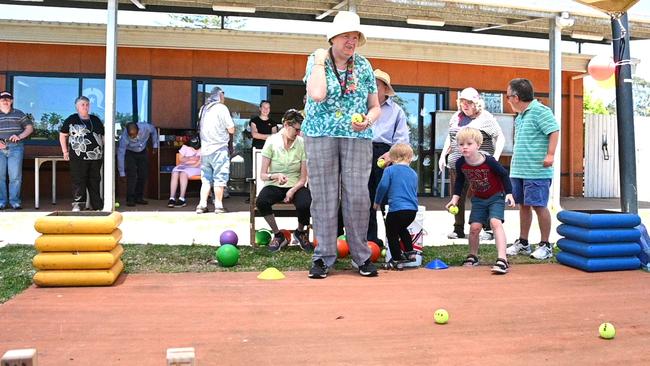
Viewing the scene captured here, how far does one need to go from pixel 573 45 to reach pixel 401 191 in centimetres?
1220

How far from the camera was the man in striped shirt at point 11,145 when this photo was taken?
30.2ft

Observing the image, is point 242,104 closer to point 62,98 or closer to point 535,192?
point 62,98

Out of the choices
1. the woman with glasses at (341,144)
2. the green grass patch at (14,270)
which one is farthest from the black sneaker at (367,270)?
the green grass patch at (14,270)

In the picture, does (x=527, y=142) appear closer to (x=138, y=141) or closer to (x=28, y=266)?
(x=28, y=266)

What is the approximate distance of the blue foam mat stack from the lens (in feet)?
16.7

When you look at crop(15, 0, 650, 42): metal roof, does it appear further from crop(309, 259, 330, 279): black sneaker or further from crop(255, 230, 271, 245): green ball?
crop(309, 259, 330, 279): black sneaker

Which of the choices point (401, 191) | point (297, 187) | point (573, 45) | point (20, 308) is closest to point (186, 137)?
point (297, 187)

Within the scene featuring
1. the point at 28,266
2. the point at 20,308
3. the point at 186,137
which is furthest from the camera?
the point at 186,137

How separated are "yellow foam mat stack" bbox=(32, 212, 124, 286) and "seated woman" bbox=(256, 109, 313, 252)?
1772 mm

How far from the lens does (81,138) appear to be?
8.91m

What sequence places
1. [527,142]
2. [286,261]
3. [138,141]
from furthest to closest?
[138,141] → [527,142] → [286,261]

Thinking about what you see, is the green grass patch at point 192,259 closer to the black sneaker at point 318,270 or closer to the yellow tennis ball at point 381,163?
the black sneaker at point 318,270

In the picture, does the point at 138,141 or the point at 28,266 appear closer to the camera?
the point at 28,266

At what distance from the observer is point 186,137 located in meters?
11.4
